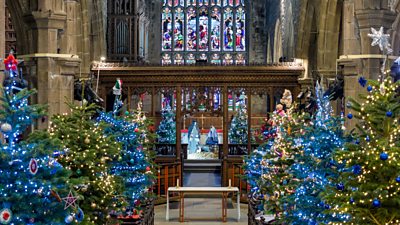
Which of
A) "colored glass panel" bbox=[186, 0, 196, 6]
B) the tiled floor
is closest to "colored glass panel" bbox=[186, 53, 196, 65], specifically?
"colored glass panel" bbox=[186, 0, 196, 6]

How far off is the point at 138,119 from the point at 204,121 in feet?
56.6

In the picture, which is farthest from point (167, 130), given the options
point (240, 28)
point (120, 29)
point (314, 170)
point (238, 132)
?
point (240, 28)

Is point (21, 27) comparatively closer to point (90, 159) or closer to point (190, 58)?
point (90, 159)

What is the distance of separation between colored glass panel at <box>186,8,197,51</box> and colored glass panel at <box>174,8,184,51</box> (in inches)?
11.4

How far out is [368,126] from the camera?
8.82 m

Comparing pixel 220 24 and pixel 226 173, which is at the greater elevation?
pixel 220 24

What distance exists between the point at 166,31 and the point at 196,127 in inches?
417

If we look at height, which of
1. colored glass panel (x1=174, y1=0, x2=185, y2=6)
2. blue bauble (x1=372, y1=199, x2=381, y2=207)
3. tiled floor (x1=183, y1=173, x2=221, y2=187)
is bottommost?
tiled floor (x1=183, y1=173, x2=221, y2=187)

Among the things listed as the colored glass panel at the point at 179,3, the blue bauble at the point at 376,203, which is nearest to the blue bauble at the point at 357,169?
the blue bauble at the point at 376,203

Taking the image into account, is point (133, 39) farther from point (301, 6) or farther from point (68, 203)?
point (68, 203)

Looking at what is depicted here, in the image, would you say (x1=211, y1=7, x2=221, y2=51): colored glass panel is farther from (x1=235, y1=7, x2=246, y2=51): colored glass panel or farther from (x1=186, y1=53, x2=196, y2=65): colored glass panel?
(x1=186, y1=53, x2=196, y2=65): colored glass panel

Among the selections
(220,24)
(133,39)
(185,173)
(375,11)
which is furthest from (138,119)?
(220,24)

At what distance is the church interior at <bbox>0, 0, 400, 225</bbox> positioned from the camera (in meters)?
8.41

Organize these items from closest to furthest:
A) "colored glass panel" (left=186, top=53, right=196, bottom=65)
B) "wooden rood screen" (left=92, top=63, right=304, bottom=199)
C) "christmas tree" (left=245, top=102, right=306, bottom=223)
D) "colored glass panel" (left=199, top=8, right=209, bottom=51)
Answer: "christmas tree" (left=245, top=102, right=306, bottom=223) → "wooden rood screen" (left=92, top=63, right=304, bottom=199) → "colored glass panel" (left=186, top=53, right=196, bottom=65) → "colored glass panel" (left=199, top=8, right=209, bottom=51)
